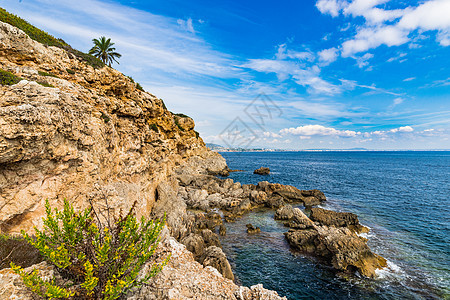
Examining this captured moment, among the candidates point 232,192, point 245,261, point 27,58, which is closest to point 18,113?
point 27,58

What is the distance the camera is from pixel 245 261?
1952 cm

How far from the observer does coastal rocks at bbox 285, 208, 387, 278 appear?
17938mm

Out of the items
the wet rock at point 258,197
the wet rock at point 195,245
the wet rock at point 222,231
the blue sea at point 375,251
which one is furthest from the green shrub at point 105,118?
the wet rock at point 258,197

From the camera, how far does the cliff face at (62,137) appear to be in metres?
9.02

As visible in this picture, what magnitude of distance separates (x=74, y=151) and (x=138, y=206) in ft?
28.0

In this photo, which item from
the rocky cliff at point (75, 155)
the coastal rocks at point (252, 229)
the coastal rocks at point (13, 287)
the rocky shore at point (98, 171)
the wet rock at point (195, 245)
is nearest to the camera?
the coastal rocks at point (13, 287)

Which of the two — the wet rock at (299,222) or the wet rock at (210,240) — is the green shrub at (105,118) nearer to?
the wet rock at (210,240)

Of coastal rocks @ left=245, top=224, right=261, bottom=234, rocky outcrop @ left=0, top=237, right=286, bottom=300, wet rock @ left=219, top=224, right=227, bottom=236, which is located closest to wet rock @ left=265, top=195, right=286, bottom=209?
coastal rocks @ left=245, top=224, right=261, bottom=234

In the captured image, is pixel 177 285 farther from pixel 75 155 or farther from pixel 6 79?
pixel 6 79

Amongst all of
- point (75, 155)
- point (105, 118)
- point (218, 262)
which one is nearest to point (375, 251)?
point (218, 262)

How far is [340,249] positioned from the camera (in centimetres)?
1898

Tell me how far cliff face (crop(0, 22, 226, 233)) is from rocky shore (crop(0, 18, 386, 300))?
0.05 meters

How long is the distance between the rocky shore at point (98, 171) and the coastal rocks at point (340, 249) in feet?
0.30

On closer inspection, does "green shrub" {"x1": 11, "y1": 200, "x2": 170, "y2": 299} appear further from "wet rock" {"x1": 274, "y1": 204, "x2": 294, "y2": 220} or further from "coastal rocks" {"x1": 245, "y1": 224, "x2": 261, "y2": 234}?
"wet rock" {"x1": 274, "y1": 204, "x2": 294, "y2": 220}
